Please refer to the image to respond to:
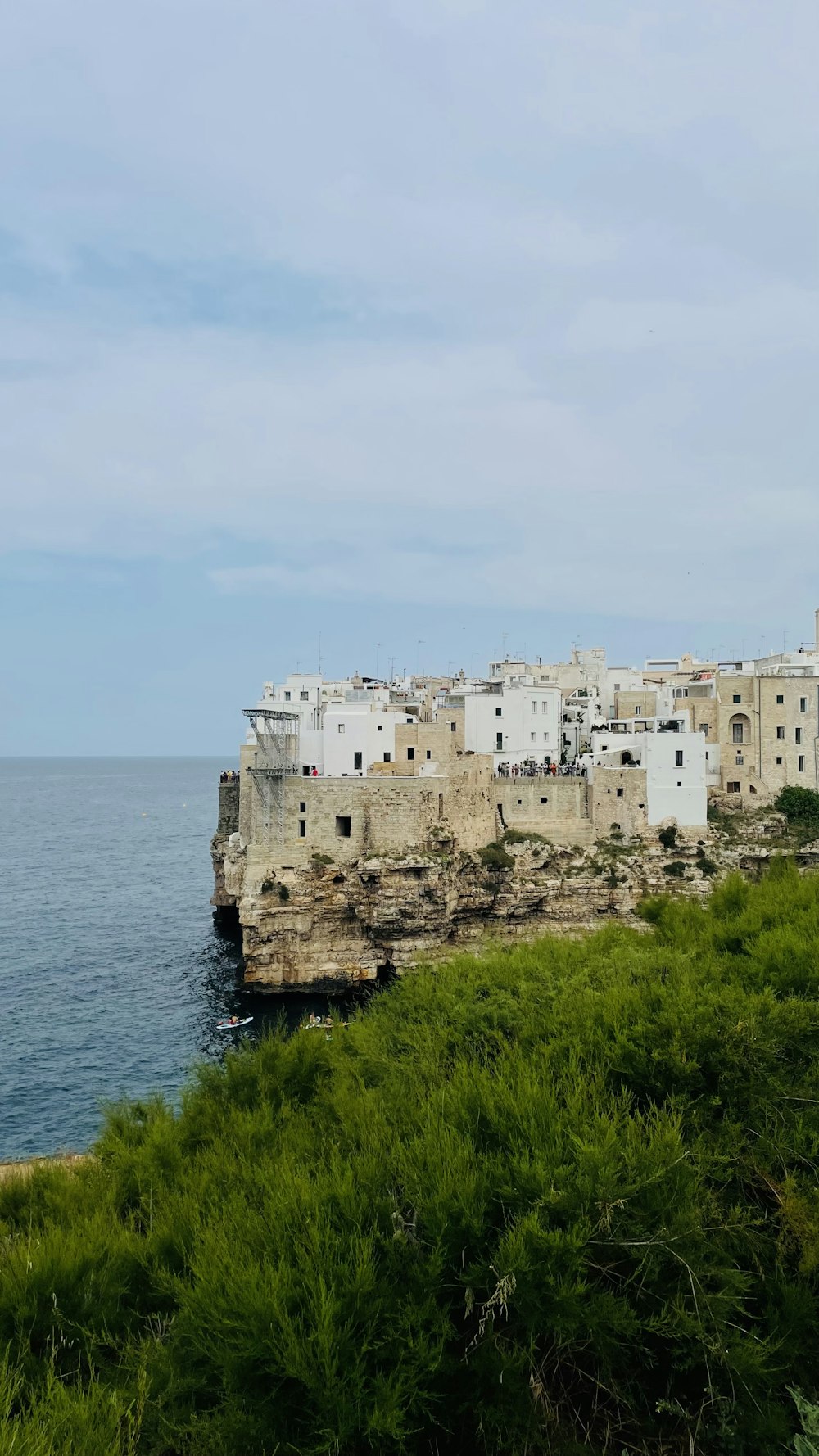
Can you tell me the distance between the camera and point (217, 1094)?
1291cm

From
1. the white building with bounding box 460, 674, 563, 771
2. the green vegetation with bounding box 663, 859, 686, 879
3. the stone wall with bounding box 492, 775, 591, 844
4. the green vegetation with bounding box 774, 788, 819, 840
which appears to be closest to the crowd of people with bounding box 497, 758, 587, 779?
the white building with bounding box 460, 674, 563, 771

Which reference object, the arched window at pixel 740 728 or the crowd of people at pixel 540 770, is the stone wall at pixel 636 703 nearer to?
the arched window at pixel 740 728

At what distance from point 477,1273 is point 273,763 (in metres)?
24.2

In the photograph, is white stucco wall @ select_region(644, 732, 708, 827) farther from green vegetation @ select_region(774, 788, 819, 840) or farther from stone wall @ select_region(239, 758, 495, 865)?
stone wall @ select_region(239, 758, 495, 865)

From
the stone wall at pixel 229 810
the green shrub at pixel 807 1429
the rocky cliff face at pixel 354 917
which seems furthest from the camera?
the stone wall at pixel 229 810

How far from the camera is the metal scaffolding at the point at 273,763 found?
2909 cm

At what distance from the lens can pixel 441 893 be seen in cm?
2919

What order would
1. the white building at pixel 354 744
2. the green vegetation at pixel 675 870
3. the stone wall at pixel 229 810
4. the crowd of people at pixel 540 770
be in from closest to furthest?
the green vegetation at pixel 675 870
the white building at pixel 354 744
the crowd of people at pixel 540 770
the stone wall at pixel 229 810

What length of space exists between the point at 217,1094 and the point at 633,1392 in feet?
24.3

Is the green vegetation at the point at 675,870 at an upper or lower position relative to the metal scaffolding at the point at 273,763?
lower

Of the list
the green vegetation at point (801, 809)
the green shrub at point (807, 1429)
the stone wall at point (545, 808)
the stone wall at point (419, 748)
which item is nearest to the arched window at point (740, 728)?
the green vegetation at point (801, 809)

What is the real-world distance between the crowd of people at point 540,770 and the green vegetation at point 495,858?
4.45 meters

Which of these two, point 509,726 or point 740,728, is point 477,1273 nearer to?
point 509,726

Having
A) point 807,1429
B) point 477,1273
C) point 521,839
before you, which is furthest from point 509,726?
point 807,1429
